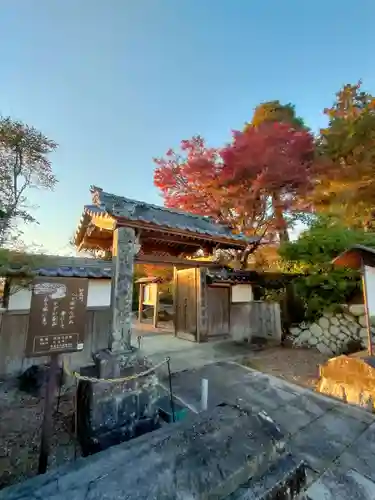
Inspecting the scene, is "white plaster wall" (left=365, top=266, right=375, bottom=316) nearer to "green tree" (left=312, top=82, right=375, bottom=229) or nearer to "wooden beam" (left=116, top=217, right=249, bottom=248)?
"wooden beam" (left=116, top=217, right=249, bottom=248)

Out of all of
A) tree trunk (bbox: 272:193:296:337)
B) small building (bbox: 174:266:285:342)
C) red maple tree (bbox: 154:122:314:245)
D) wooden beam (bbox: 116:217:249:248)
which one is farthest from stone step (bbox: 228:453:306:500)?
red maple tree (bbox: 154:122:314:245)

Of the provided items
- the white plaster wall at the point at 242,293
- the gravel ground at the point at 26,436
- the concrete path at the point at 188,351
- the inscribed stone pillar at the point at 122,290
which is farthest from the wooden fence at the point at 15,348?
the white plaster wall at the point at 242,293

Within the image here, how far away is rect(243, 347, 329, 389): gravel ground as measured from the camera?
648 cm

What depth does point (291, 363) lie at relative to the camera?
7.70m

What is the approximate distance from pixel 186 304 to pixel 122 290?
274 inches

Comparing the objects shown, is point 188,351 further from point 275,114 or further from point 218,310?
point 275,114

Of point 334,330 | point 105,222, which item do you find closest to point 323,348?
point 334,330

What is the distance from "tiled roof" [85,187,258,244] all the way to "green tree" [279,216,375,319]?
5295 mm

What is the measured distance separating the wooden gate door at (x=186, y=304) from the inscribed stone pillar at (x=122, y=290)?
6.34 meters

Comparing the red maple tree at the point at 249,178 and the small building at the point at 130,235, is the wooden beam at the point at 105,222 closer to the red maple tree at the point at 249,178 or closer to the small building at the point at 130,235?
the small building at the point at 130,235

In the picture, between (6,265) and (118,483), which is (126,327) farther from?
(6,265)

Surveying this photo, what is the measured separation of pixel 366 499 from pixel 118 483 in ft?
8.54

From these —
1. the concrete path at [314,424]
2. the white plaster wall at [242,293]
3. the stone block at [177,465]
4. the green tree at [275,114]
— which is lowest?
the concrete path at [314,424]

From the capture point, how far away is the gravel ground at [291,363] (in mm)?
6481
